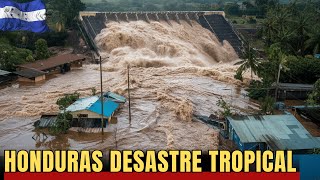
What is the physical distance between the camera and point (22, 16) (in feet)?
78.7

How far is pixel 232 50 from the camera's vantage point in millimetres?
35844

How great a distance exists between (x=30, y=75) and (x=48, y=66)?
2.27 m

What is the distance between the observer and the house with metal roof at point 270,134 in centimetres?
1364

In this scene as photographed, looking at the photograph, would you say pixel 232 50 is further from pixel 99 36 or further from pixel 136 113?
pixel 136 113

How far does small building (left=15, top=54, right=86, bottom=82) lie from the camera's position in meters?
26.6

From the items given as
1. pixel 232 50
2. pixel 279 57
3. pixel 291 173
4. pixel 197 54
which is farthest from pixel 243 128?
pixel 232 50

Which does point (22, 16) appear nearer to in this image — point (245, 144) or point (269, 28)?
point (245, 144)

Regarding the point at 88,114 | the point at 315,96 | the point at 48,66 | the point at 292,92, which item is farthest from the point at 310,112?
the point at 48,66

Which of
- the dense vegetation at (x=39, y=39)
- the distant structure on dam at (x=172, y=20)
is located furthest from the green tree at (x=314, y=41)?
the dense vegetation at (x=39, y=39)

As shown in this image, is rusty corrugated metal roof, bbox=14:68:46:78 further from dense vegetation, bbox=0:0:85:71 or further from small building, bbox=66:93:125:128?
small building, bbox=66:93:125:128

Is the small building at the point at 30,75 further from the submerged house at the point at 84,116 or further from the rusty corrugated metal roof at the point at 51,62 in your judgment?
the submerged house at the point at 84,116

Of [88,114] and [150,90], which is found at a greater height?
[150,90]

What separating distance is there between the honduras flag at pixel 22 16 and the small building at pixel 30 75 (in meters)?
3.59

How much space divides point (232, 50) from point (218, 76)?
827 centimetres
